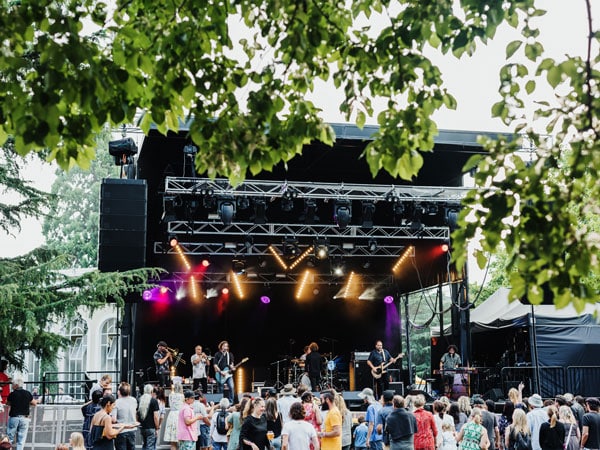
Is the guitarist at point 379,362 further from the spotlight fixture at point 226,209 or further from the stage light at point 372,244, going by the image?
the spotlight fixture at point 226,209

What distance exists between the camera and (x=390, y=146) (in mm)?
5395

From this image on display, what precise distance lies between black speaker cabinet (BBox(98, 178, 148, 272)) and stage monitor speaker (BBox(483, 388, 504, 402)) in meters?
8.22

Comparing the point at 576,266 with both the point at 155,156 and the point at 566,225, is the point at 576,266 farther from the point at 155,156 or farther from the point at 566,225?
the point at 155,156

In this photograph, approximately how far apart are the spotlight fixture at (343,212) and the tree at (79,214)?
2966cm

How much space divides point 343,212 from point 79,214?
32.5 meters

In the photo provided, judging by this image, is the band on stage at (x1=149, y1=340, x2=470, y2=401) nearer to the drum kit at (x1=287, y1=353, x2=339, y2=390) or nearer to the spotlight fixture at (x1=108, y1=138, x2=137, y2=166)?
the drum kit at (x1=287, y1=353, x2=339, y2=390)

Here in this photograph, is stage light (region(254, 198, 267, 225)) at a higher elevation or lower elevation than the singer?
higher

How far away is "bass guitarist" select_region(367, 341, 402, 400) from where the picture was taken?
20641 mm

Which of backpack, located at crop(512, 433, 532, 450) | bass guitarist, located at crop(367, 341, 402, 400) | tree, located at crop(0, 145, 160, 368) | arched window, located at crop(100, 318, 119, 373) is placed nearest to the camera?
backpack, located at crop(512, 433, 532, 450)

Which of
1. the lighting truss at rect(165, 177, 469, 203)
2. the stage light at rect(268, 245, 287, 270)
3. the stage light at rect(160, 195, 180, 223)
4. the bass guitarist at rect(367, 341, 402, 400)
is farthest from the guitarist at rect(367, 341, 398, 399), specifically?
the stage light at rect(160, 195, 180, 223)

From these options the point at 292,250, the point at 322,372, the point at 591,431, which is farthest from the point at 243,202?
the point at 591,431

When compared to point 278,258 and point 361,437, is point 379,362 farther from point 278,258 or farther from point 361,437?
point 361,437

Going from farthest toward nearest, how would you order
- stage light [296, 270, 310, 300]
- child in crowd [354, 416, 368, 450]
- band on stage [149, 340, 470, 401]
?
1. stage light [296, 270, 310, 300]
2. band on stage [149, 340, 470, 401]
3. child in crowd [354, 416, 368, 450]

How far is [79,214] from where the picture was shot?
4797 centimetres
